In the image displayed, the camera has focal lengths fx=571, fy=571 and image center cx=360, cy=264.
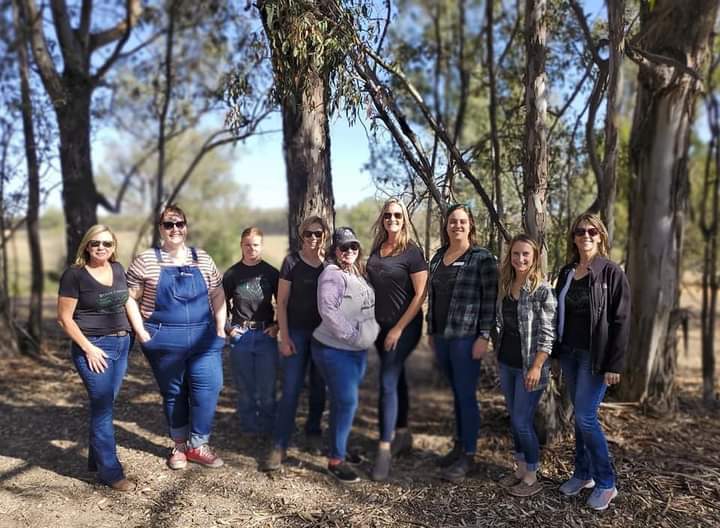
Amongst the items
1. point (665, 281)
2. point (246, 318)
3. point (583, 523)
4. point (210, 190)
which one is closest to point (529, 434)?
point (583, 523)

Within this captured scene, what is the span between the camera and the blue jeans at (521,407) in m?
3.69

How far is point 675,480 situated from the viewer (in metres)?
4.01

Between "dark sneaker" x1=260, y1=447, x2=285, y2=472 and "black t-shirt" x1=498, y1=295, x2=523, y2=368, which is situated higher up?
"black t-shirt" x1=498, y1=295, x2=523, y2=368

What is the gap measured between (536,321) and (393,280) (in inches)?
39.1

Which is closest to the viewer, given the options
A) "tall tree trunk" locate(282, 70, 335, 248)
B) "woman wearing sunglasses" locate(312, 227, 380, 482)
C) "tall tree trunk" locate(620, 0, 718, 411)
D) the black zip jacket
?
the black zip jacket

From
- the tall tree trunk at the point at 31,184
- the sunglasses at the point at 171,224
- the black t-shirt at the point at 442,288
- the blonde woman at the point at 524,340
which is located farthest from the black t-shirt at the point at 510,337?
the tall tree trunk at the point at 31,184

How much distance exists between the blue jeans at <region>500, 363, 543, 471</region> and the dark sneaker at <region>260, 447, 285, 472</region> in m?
1.73

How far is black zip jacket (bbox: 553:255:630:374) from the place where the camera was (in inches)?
130

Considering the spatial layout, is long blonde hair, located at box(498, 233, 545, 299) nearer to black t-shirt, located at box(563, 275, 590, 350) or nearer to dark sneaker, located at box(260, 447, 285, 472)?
black t-shirt, located at box(563, 275, 590, 350)

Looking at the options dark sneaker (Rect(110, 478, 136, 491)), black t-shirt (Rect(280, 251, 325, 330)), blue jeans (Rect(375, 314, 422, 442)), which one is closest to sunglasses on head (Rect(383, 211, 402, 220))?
black t-shirt (Rect(280, 251, 325, 330))

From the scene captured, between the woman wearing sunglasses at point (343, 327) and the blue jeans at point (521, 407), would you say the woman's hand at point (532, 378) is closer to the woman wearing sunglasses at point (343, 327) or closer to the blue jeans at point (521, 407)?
the blue jeans at point (521, 407)

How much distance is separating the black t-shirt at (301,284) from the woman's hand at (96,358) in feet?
4.14

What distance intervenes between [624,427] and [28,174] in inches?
303

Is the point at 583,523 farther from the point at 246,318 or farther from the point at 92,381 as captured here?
the point at 92,381
